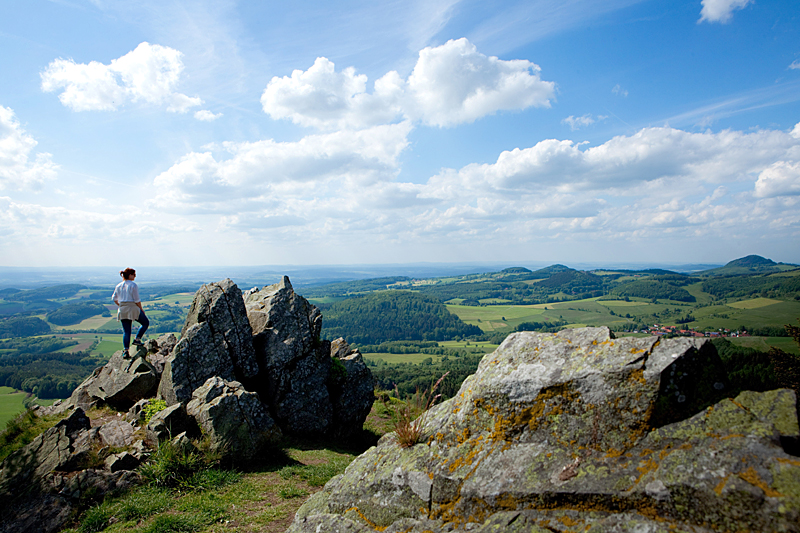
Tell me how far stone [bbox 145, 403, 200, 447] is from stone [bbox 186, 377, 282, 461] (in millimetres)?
347

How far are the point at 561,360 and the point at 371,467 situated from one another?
4.64 metres

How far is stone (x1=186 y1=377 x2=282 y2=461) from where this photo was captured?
12.0 meters

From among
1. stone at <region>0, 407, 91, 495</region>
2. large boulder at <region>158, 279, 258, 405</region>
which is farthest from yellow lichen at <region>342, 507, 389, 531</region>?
large boulder at <region>158, 279, 258, 405</region>

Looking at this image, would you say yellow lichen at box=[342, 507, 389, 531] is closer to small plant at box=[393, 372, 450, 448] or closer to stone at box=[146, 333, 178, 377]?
small plant at box=[393, 372, 450, 448]

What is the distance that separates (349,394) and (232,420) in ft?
25.6

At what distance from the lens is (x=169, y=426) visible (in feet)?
38.3

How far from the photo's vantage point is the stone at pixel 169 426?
11484 mm

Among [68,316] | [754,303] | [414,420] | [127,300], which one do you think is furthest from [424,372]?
[68,316]

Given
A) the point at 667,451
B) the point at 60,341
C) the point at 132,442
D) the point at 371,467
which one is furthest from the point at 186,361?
the point at 60,341

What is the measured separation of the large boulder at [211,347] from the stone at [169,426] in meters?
2.90

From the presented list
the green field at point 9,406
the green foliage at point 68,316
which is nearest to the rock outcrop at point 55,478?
the green field at point 9,406

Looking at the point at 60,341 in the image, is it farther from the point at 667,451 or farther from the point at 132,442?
the point at 667,451

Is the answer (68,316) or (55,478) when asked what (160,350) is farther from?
(68,316)

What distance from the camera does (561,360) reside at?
258 inches
